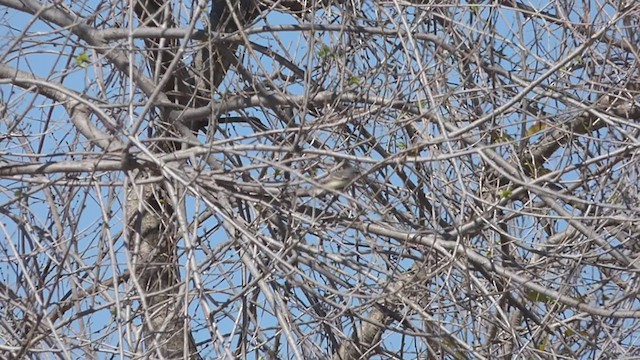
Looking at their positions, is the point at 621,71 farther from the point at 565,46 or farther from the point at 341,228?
the point at 341,228

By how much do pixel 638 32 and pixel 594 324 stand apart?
1402mm

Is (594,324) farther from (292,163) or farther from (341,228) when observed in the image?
(292,163)

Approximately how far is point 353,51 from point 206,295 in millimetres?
1404

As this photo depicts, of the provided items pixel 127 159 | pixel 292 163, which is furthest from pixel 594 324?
pixel 127 159

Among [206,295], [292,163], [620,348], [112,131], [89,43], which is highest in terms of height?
[89,43]

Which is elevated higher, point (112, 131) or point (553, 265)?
point (112, 131)

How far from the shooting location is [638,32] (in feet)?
17.0

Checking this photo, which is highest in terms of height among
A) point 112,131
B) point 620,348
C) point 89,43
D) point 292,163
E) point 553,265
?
point 89,43

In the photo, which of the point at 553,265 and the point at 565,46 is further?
the point at 565,46

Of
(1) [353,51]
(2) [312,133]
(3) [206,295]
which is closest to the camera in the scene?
(3) [206,295]

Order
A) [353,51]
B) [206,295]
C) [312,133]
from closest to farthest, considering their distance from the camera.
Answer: [206,295] < [312,133] < [353,51]

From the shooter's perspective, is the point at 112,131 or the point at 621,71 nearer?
the point at 112,131

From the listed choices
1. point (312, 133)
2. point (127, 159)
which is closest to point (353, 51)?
point (312, 133)

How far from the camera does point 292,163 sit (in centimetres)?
465
